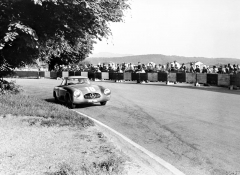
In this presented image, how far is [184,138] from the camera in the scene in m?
6.55

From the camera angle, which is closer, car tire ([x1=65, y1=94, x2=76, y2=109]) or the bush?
car tire ([x1=65, y1=94, x2=76, y2=109])

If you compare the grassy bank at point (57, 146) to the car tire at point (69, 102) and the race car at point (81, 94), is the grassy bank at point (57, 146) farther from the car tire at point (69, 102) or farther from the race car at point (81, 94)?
the car tire at point (69, 102)

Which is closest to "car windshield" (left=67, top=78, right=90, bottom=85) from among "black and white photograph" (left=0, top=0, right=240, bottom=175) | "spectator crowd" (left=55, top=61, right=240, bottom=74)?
"black and white photograph" (left=0, top=0, right=240, bottom=175)

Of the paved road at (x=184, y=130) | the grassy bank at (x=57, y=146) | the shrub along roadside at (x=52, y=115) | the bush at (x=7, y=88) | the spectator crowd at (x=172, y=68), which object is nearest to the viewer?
the grassy bank at (x=57, y=146)

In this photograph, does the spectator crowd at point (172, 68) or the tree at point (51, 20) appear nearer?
the tree at point (51, 20)

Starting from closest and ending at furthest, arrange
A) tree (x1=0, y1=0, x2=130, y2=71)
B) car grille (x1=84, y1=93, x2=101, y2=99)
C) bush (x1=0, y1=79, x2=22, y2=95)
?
tree (x1=0, y1=0, x2=130, y2=71) → car grille (x1=84, y1=93, x2=101, y2=99) → bush (x1=0, y1=79, x2=22, y2=95)

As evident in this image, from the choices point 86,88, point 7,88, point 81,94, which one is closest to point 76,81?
point 86,88

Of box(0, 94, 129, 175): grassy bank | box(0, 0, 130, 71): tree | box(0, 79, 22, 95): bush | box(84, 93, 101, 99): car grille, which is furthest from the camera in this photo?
box(0, 79, 22, 95): bush

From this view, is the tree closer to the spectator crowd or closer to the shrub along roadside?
the shrub along roadside

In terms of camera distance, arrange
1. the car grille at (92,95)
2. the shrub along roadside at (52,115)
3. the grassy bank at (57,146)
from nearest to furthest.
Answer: the grassy bank at (57,146)
the shrub along roadside at (52,115)
the car grille at (92,95)

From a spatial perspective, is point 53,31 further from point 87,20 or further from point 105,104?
point 105,104

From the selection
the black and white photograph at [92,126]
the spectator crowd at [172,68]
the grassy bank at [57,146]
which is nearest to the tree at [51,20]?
the black and white photograph at [92,126]

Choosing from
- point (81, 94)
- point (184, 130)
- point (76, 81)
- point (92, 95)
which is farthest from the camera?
point (76, 81)

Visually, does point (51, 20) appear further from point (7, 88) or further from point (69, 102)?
point (7, 88)
